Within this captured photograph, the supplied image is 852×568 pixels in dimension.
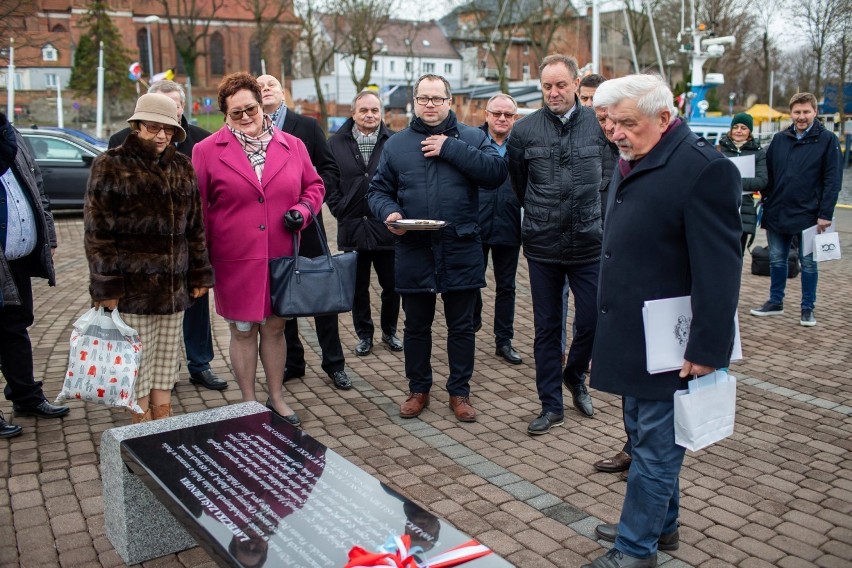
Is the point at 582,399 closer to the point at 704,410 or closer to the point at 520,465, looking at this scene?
the point at 520,465

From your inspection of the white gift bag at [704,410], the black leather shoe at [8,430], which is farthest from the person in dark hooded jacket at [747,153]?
the black leather shoe at [8,430]

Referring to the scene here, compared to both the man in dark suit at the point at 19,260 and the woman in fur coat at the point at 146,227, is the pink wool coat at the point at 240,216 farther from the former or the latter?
the man in dark suit at the point at 19,260

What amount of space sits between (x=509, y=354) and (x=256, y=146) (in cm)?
302

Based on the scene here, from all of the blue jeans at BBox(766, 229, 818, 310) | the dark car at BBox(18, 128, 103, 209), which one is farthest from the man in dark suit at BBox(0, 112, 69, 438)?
the dark car at BBox(18, 128, 103, 209)

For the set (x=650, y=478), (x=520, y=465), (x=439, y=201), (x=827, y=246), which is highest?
(x=439, y=201)

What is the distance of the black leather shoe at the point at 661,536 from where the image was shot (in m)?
3.67

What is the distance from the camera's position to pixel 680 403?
307cm

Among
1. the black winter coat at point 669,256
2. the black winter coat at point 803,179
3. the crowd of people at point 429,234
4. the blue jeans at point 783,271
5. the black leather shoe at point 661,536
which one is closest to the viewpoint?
the black winter coat at point 669,256

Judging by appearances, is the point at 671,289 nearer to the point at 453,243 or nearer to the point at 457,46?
the point at 453,243

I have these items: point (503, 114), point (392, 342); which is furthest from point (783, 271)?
point (392, 342)

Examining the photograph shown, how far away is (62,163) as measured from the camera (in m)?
16.6

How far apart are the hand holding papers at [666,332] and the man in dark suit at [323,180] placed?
10.4 ft

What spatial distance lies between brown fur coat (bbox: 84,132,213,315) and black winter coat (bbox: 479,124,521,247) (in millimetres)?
2920

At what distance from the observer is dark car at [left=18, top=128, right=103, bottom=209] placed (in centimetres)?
1642
